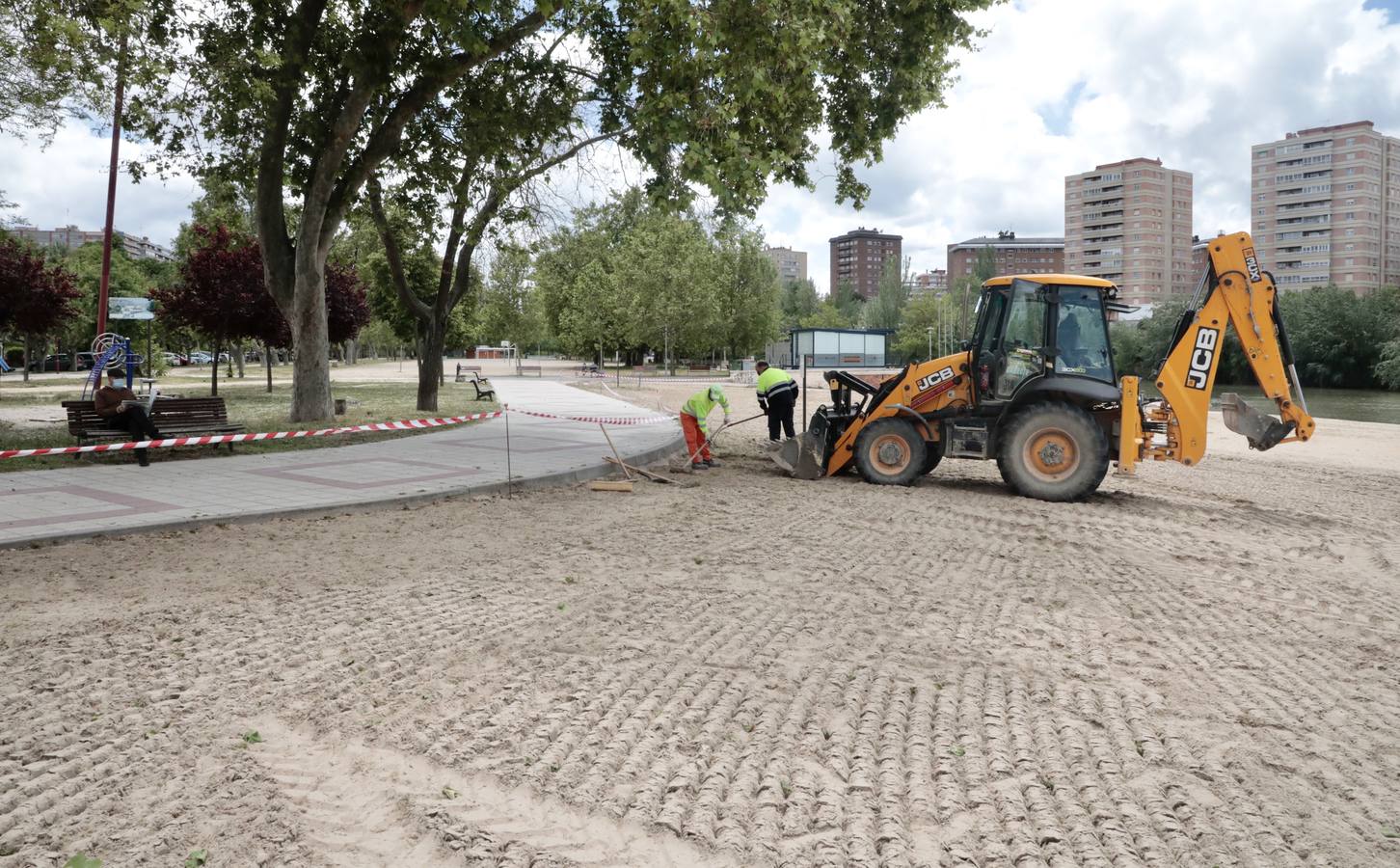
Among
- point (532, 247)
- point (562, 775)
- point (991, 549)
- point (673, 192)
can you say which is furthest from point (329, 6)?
point (562, 775)

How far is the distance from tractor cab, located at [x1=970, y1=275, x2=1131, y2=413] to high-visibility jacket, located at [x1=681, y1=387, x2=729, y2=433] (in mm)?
3375

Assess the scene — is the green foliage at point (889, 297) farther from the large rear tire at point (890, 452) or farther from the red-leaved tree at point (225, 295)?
the large rear tire at point (890, 452)

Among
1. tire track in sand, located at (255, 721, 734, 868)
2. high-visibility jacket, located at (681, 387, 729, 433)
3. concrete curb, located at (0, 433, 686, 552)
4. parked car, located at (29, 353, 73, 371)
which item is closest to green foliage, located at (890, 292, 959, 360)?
parked car, located at (29, 353, 73, 371)

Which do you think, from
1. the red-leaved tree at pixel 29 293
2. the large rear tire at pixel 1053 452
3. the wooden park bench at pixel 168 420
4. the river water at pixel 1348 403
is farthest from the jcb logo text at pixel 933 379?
the red-leaved tree at pixel 29 293

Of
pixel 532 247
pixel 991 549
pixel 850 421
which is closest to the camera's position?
pixel 991 549

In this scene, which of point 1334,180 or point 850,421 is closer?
point 850,421

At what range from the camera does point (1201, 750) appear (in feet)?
12.5

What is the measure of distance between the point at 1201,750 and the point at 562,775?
2618mm

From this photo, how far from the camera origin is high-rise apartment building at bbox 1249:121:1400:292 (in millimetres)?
102875

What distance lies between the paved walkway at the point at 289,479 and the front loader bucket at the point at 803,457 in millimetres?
2281

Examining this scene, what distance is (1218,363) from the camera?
9.66 meters

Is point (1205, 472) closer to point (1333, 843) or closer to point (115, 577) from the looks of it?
point (1333, 843)

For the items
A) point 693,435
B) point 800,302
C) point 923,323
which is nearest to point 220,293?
point 693,435

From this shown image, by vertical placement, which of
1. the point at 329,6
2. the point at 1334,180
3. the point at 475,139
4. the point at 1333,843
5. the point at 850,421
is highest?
the point at 1334,180
